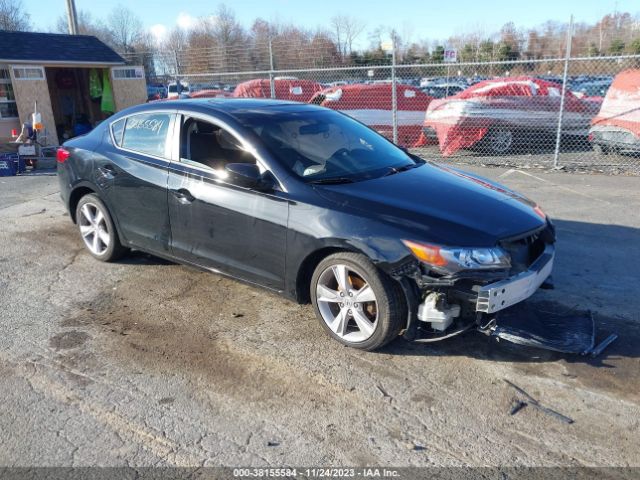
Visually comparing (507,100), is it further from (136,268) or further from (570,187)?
(136,268)

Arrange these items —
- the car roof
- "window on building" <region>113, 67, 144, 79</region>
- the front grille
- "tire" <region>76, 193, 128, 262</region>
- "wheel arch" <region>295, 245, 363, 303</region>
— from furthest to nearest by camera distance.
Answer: "window on building" <region>113, 67, 144, 79</region> < "tire" <region>76, 193, 128, 262</region> < the car roof < "wheel arch" <region>295, 245, 363, 303</region> < the front grille

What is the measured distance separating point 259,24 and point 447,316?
36015 mm

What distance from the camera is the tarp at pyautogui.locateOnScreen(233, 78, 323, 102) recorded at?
51.6 ft

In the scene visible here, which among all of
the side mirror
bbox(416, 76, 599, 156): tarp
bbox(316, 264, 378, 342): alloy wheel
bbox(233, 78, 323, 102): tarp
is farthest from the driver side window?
bbox(233, 78, 323, 102): tarp

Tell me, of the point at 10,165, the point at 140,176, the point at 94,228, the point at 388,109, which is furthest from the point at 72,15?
the point at 140,176

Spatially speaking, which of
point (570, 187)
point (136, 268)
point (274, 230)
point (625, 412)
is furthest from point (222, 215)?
point (570, 187)

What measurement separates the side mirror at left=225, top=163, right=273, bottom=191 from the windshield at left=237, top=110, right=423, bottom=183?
9.0 inches

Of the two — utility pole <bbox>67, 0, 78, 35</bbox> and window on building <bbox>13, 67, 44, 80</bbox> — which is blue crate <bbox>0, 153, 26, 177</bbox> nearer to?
window on building <bbox>13, 67, 44, 80</bbox>

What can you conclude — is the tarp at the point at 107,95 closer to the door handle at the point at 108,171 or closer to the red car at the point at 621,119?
the door handle at the point at 108,171

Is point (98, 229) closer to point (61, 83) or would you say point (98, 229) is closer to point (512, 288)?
point (512, 288)

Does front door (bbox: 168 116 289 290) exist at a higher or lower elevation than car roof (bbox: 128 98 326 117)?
lower

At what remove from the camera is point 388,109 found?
1287cm

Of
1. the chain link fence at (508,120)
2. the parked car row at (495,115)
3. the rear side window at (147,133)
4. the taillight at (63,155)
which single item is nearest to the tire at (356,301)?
the rear side window at (147,133)

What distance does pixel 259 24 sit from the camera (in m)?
36.1
